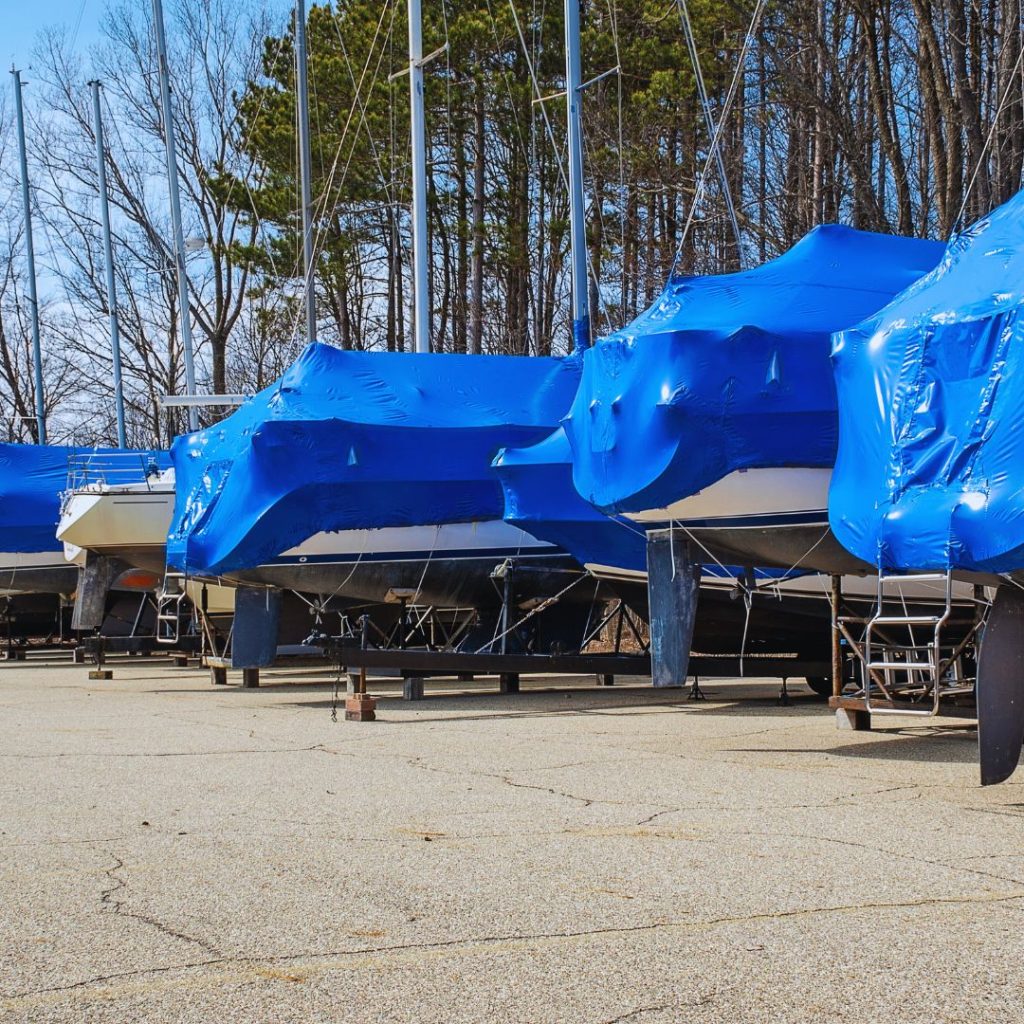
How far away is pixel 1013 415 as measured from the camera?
748cm

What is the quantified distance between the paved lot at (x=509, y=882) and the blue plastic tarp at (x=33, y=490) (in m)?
16.1

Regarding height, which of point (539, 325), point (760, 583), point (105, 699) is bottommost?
point (105, 699)

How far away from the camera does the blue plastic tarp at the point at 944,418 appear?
7.49 metres

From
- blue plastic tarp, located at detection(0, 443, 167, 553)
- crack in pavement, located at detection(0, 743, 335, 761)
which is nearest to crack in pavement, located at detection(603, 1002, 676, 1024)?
crack in pavement, located at detection(0, 743, 335, 761)

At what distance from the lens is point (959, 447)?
7.80 meters

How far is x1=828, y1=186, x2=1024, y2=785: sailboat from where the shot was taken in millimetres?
7516

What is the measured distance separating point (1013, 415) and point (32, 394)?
143ft

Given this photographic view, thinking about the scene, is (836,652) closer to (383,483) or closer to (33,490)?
(383,483)

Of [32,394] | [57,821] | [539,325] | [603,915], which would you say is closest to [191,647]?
[539,325]

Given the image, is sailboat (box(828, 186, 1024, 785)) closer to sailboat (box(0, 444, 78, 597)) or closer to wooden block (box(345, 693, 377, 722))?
wooden block (box(345, 693, 377, 722))

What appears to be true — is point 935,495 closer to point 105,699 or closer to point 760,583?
point 760,583

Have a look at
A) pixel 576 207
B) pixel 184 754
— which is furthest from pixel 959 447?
pixel 576 207

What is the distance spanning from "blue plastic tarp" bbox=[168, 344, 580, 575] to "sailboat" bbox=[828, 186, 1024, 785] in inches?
276

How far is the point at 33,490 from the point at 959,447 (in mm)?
21369
